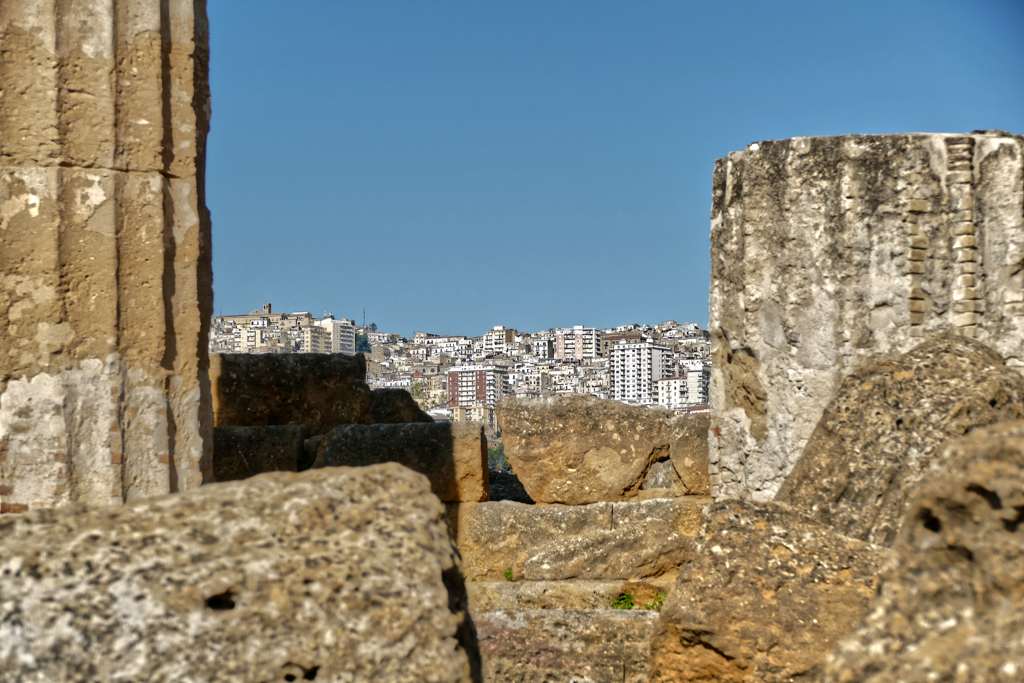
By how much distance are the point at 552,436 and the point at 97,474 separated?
11.4ft

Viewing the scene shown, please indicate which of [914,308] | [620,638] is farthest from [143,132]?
[914,308]

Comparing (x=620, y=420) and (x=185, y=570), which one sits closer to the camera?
(x=185, y=570)

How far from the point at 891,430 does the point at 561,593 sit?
2673 mm

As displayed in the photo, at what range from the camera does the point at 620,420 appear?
728 centimetres

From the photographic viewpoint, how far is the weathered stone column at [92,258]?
175 inches

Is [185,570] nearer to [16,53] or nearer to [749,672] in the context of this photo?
[749,672]

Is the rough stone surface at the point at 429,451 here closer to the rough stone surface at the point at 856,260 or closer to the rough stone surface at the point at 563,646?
the rough stone surface at the point at 856,260

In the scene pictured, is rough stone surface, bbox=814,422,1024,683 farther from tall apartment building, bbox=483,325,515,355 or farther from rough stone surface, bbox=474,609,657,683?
tall apartment building, bbox=483,325,515,355

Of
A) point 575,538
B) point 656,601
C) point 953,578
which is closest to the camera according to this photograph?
point 953,578

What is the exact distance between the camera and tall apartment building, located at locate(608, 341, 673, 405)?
93.4 m

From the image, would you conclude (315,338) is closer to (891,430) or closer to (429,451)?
(429,451)

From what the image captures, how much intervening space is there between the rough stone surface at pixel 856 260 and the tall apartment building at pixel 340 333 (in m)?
98.0

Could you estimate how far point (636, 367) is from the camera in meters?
96.0

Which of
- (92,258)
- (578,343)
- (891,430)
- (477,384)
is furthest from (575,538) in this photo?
(578,343)
